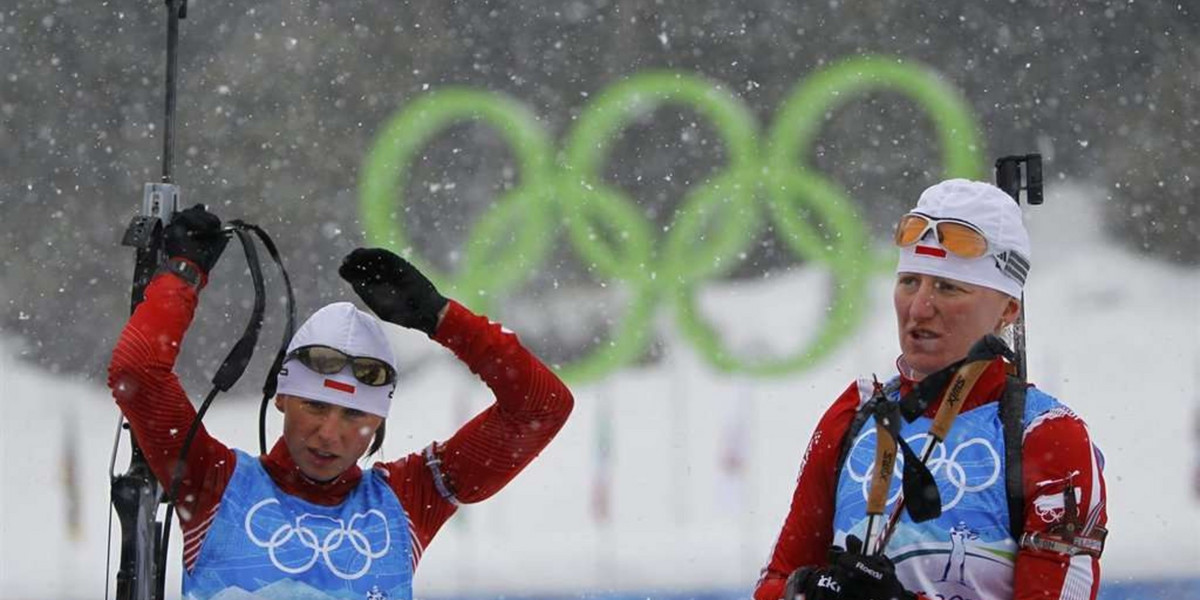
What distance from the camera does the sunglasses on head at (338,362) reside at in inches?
104

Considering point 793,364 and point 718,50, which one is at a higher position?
point 718,50

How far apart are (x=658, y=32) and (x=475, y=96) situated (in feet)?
3.02

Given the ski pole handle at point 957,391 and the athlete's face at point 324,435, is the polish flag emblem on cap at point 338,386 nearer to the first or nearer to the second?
the athlete's face at point 324,435

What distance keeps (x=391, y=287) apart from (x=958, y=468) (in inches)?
36.4

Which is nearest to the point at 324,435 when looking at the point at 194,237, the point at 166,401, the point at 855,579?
the point at 166,401

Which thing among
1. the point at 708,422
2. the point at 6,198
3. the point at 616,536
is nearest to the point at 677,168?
the point at 708,422

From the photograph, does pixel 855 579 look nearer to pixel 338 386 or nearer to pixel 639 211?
pixel 338 386

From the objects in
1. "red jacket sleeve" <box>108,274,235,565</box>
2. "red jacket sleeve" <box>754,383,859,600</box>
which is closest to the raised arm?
"red jacket sleeve" <box>108,274,235,565</box>

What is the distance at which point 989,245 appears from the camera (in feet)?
7.56

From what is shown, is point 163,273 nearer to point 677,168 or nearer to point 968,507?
point 968,507

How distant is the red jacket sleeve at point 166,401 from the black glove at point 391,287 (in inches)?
10.8

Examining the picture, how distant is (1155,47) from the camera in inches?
293

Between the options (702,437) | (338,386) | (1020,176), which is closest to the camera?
(338,386)

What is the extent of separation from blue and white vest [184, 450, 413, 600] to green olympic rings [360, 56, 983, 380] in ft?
14.0
